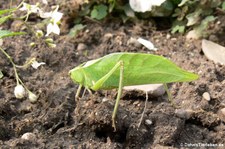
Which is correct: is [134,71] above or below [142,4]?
above

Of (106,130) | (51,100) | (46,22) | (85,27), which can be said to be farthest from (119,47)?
(106,130)

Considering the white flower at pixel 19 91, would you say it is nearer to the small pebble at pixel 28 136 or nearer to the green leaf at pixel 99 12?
the small pebble at pixel 28 136

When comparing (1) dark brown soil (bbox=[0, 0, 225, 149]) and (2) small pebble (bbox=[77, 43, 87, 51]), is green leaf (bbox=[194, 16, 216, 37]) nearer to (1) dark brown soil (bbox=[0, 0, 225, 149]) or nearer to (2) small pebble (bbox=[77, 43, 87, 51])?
(1) dark brown soil (bbox=[0, 0, 225, 149])

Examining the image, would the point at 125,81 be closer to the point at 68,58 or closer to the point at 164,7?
the point at 68,58

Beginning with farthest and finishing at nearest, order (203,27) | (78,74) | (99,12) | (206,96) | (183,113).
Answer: (99,12)
(203,27)
(206,96)
(183,113)
(78,74)

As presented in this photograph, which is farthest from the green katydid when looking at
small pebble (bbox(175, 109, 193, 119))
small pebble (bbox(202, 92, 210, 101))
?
small pebble (bbox(202, 92, 210, 101))

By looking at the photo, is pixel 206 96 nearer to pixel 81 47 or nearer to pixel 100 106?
pixel 100 106

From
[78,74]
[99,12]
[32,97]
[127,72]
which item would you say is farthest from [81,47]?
[127,72]
